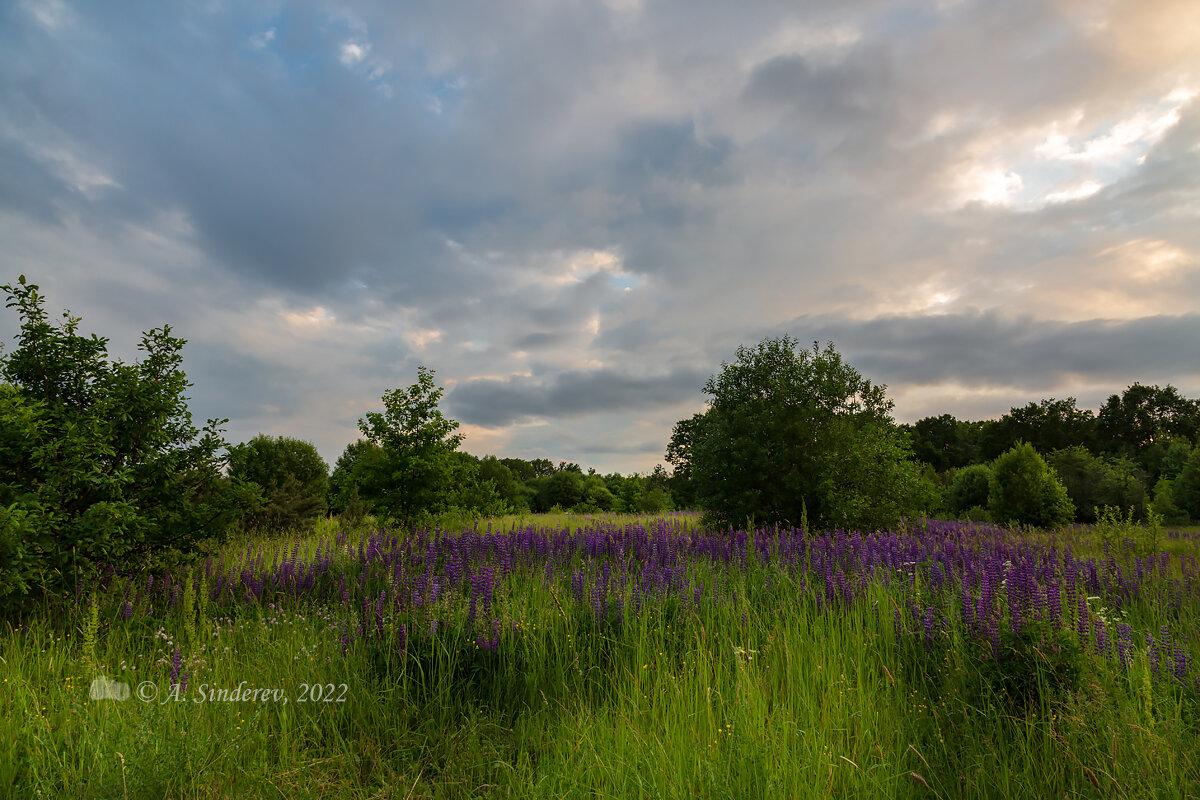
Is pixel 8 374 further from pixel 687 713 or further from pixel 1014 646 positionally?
pixel 1014 646

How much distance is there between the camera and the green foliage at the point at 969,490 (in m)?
29.2

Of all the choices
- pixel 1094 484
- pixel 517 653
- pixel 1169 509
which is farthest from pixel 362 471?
pixel 1094 484

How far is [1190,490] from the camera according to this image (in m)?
24.1

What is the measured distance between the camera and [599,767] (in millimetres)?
3180

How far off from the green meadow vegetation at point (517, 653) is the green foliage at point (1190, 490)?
21.0 m

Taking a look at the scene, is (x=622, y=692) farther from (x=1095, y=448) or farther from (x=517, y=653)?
(x=1095, y=448)

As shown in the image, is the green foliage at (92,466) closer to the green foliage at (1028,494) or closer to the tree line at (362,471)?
the tree line at (362,471)

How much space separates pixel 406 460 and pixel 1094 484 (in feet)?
109

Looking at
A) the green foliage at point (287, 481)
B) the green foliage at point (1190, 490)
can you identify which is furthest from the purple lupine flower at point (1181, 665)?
the green foliage at point (1190, 490)

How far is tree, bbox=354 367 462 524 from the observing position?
40.2ft

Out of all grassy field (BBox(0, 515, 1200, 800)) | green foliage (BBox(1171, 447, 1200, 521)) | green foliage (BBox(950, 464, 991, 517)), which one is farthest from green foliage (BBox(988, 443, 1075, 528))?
grassy field (BBox(0, 515, 1200, 800))

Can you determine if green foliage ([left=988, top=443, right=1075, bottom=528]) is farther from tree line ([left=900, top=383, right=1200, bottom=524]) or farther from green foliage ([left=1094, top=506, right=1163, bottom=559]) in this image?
green foliage ([left=1094, top=506, right=1163, bottom=559])

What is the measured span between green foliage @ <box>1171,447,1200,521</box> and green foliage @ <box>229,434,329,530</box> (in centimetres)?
3376

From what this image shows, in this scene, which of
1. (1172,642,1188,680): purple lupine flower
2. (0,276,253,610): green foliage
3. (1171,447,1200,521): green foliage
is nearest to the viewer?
(1172,642,1188,680): purple lupine flower
